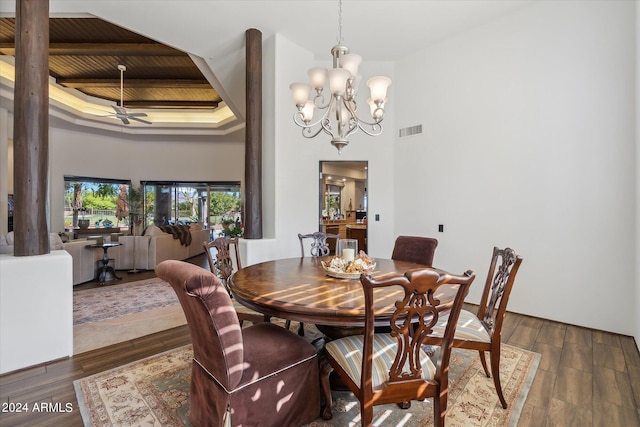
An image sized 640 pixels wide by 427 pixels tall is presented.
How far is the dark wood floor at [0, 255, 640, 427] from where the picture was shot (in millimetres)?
1795

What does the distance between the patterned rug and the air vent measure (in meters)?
4.04

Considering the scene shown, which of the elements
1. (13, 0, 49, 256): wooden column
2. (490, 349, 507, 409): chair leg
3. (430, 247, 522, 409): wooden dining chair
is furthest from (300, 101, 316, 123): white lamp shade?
(490, 349, 507, 409): chair leg

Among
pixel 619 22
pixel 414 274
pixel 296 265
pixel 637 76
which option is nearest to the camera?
pixel 414 274

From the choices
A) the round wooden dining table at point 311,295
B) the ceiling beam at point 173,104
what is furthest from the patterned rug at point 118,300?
the ceiling beam at point 173,104

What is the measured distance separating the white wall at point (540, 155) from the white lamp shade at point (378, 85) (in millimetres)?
2129

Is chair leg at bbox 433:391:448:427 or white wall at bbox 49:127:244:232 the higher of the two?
white wall at bbox 49:127:244:232

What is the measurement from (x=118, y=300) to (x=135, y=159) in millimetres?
6250

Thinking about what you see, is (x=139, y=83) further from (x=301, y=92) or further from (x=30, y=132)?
(x=301, y=92)

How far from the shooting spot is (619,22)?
299 centimetres

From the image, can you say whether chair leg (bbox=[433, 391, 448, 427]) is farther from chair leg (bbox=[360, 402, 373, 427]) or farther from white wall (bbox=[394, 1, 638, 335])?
white wall (bbox=[394, 1, 638, 335])

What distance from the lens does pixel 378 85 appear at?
2439 mm

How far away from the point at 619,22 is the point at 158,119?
9383mm

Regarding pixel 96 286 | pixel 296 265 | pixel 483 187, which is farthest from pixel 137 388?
pixel 483 187

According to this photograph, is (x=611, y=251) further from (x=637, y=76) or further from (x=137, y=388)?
(x=137, y=388)
